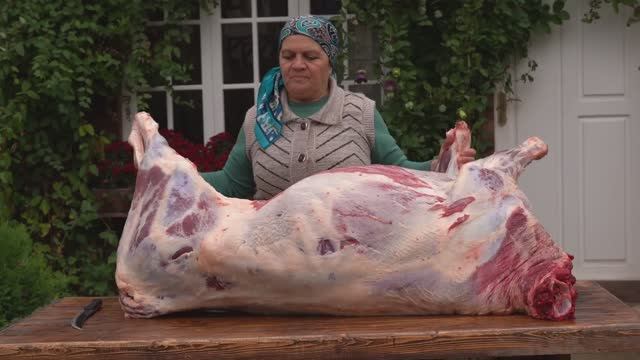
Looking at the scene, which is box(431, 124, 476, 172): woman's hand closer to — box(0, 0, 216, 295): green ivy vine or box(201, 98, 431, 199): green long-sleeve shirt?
box(201, 98, 431, 199): green long-sleeve shirt

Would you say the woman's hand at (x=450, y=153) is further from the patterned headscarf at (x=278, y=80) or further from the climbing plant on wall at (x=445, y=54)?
the climbing plant on wall at (x=445, y=54)

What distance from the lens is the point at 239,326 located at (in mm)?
2057

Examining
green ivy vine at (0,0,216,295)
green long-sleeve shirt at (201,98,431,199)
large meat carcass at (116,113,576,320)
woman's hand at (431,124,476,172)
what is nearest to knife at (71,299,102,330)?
large meat carcass at (116,113,576,320)

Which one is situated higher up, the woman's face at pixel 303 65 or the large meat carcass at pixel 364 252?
the woman's face at pixel 303 65

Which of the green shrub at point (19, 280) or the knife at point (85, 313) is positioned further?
the green shrub at point (19, 280)

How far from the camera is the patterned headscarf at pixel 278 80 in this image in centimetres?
251

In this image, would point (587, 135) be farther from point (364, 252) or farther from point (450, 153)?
point (364, 252)

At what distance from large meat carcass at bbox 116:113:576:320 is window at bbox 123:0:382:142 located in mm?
3089

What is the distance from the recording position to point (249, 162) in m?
2.76

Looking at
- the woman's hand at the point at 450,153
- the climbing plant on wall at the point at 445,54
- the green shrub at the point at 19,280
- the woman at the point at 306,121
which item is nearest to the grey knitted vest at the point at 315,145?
the woman at the point at 306,121

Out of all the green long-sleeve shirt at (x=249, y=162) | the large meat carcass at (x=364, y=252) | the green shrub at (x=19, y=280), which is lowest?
the green shrub at (x=19, y=280)

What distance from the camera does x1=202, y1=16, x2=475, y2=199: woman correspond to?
8.28ft

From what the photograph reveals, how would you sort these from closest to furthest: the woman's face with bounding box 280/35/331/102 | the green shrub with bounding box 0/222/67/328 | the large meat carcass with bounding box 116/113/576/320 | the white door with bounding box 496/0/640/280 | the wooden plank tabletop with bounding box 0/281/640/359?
1. the wooden plank tabletop with bounding box 0/281/640/359
2. the large meat carcass with bounding box 116/113/576/320
3. the woman's face with bounding box 280/35/331/102
4. the green shrub with bounding box 0/222/67/328
5. the white door with bounding box 496/0/640/280

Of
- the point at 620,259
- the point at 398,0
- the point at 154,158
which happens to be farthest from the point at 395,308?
the point at 620,259
